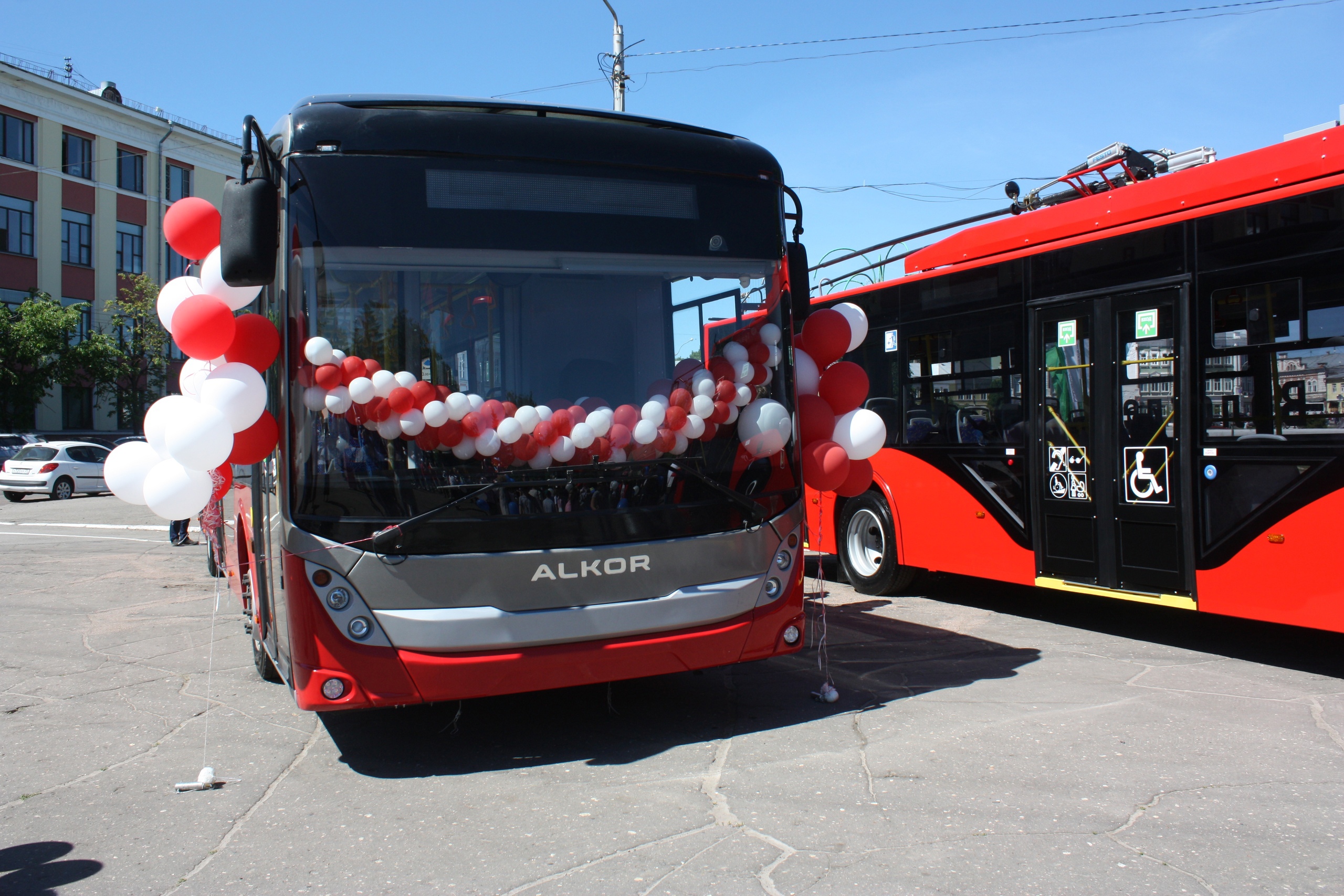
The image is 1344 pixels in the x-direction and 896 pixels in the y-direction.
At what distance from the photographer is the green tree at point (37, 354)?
3569cm

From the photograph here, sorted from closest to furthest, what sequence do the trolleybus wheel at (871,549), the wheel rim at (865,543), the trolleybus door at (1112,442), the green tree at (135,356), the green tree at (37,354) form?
the trolleybus door at (1112,442)
the trolleybus wheel at (871,549)
the wheel rim at (865,543)
the green tree at (37,354)
the green tree at (135,356)

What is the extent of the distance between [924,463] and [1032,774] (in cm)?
480

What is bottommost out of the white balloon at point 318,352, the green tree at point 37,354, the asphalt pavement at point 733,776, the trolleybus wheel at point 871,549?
the asphalt pavement at point 733,776

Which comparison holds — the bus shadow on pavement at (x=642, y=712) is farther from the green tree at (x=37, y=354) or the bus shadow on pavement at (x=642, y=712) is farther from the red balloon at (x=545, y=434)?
the green tree at (x=37, y=354)

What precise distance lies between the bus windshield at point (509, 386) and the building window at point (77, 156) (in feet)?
148

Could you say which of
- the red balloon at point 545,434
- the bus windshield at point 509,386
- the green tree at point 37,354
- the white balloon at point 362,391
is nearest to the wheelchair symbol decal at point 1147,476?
the bus windshield at point 509,386

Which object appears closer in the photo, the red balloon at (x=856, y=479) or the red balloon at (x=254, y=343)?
the red balloon at (x=254, y=343)

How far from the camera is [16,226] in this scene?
40.3 metres

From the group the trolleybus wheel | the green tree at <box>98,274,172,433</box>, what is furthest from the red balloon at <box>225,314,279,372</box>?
the green tree at <box>98,274,172,433</box>

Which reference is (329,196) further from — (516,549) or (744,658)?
(744,658)

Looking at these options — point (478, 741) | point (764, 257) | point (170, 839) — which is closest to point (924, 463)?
point (764, 257)

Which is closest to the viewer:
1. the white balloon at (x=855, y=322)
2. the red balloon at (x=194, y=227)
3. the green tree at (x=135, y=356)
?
the red balloon at (x=194, y=227)

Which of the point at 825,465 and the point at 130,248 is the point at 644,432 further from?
the point at 130,248

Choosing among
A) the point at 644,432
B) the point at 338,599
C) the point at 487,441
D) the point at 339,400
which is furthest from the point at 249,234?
the point at 644,432
